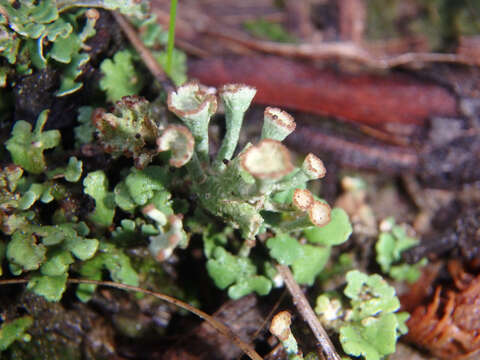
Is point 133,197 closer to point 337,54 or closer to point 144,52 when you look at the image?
point 144,52

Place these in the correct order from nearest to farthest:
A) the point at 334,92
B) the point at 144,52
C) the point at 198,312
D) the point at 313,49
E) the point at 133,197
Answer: the point at 133,197 → the point at 198,312 → the point at 144,52 → the point at 334,92 → the point at 313,49

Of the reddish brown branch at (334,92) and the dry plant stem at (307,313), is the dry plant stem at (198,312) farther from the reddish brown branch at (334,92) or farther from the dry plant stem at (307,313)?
the reddish brown branch at (334,92)

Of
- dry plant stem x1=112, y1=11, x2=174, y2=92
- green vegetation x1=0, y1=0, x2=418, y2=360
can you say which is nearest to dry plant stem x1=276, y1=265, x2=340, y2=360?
green vegetation x1=0, y1=0, x2=418, y2=360

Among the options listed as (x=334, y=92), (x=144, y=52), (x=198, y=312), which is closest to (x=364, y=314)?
(x=198, y=312)

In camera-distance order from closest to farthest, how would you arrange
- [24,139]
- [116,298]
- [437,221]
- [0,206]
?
[0,206] < [24,139] < [116,298] < [437,221]

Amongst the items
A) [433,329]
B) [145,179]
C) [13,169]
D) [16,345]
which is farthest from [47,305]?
[433,329]

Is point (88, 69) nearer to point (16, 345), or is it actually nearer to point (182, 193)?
point (182, 193)

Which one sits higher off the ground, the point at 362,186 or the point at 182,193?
the point at 182,193
